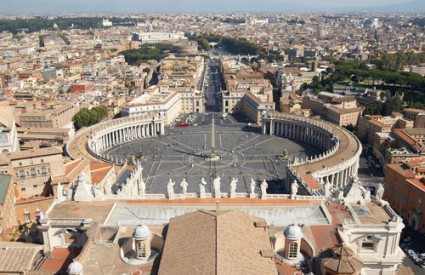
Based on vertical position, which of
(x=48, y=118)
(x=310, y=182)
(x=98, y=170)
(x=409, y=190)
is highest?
(x=98, y=170)

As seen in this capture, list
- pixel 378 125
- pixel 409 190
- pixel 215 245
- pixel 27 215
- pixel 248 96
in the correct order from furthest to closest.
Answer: pixel 248 96
pixel 378 125
pixel 409 190
pixel 27 215
pixel 215 245

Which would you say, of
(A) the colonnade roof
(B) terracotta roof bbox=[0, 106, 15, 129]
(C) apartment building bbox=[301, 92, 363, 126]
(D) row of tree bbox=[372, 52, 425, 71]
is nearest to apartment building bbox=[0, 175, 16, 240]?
(B) terracotta roof bbox=[0, 106, 15, 129]

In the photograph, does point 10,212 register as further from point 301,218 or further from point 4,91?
point 4,91

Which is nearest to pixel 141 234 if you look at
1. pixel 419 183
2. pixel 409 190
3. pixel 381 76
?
pixel 409 190

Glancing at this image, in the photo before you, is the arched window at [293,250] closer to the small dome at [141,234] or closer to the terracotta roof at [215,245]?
the terracotta roof at [215,245]

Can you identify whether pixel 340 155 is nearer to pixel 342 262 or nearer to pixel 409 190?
pixel 409 190

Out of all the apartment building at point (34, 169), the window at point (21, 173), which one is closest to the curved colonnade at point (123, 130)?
the apartment building at point (34, 169)
